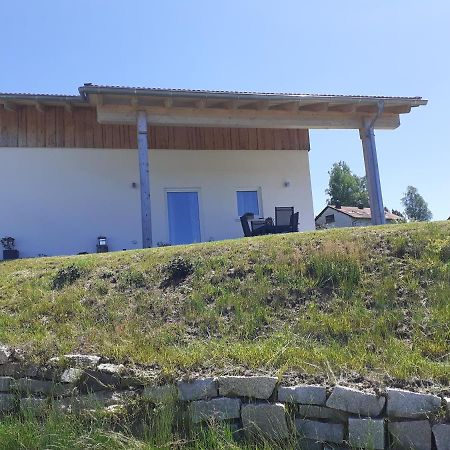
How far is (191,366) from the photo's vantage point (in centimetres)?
408

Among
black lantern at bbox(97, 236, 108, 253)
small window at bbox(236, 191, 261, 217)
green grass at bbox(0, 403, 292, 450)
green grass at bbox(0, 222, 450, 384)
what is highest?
small window at bbox(236, 191, 261, 217)

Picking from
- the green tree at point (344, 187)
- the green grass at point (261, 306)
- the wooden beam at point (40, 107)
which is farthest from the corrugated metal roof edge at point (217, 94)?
the green tree at point (344, 187)

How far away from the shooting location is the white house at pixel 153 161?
11.2 metres

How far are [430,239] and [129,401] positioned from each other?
3876mm

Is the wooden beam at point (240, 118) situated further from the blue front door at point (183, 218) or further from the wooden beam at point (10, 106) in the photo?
the wooden beam at point (10, 106)

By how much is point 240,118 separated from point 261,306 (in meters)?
7.31

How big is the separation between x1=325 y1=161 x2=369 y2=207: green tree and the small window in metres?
27.9

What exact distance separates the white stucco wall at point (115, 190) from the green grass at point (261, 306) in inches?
206

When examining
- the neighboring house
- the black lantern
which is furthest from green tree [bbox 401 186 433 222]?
the black lantern

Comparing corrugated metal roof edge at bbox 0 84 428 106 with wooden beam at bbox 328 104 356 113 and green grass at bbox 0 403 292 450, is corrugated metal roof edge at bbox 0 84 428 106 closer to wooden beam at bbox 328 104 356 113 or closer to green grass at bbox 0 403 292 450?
wooden beam at bbox 328 104 356 113

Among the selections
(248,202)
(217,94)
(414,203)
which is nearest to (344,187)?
(414,203)

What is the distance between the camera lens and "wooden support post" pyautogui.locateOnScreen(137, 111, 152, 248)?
33.6 ft

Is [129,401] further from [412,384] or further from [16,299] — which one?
[16,299]

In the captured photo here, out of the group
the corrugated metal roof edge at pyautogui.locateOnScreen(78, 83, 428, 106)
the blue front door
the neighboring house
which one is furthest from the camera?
the neighboring house
